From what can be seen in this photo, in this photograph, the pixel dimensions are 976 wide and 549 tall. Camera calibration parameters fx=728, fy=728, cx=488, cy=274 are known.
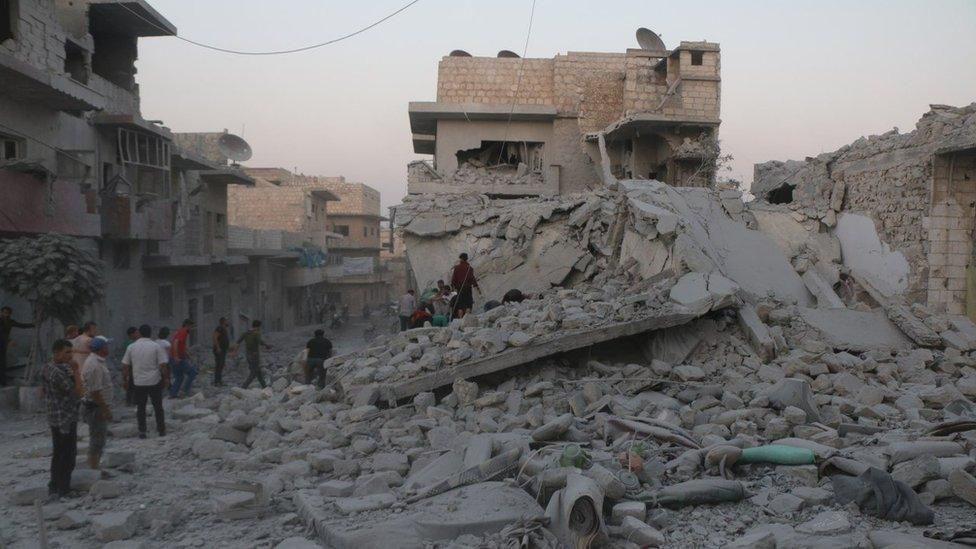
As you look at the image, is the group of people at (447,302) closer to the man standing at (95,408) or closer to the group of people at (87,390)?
the group of people at (87,390)

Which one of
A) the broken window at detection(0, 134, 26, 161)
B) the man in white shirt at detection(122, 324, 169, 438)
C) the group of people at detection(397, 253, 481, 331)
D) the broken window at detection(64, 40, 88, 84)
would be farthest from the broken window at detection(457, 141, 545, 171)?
the man in white shirt at detection(122, 324, 169, 438)

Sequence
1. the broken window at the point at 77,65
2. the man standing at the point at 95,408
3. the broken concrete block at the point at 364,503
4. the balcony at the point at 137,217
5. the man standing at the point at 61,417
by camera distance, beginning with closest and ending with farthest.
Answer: the broken concrete block at the point at 364,503
the man standing at the point at 61,417
the man standing at the point at 95,408
the balcony at the point at 137,217
the broken window at the point at 77,65

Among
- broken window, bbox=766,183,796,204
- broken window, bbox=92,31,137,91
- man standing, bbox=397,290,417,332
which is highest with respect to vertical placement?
broken window, bbox=92,31,137,91

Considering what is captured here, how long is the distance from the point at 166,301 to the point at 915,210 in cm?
1779

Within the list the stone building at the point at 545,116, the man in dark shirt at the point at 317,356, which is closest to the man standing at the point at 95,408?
the man in dark shirt at the point at 317,356

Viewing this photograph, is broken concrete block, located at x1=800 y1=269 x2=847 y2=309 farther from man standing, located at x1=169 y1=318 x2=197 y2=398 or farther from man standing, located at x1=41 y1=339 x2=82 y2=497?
man standing, located at x1=169 y1=318 x2=197 y2=398

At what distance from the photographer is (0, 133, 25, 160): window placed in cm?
1252

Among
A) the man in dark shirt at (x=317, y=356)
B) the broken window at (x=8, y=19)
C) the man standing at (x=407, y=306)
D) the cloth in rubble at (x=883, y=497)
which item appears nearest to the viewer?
the cloth in rubble at (x=883, y=497)

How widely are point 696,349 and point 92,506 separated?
587 centimetres

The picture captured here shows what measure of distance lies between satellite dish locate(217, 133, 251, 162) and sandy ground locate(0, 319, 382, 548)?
18.1 metres

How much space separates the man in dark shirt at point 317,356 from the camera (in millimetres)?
10531

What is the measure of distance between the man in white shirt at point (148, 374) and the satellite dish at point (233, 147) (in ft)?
63.1

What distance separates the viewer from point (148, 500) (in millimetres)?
5891

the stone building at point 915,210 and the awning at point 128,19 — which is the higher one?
the awning at point 128,19
